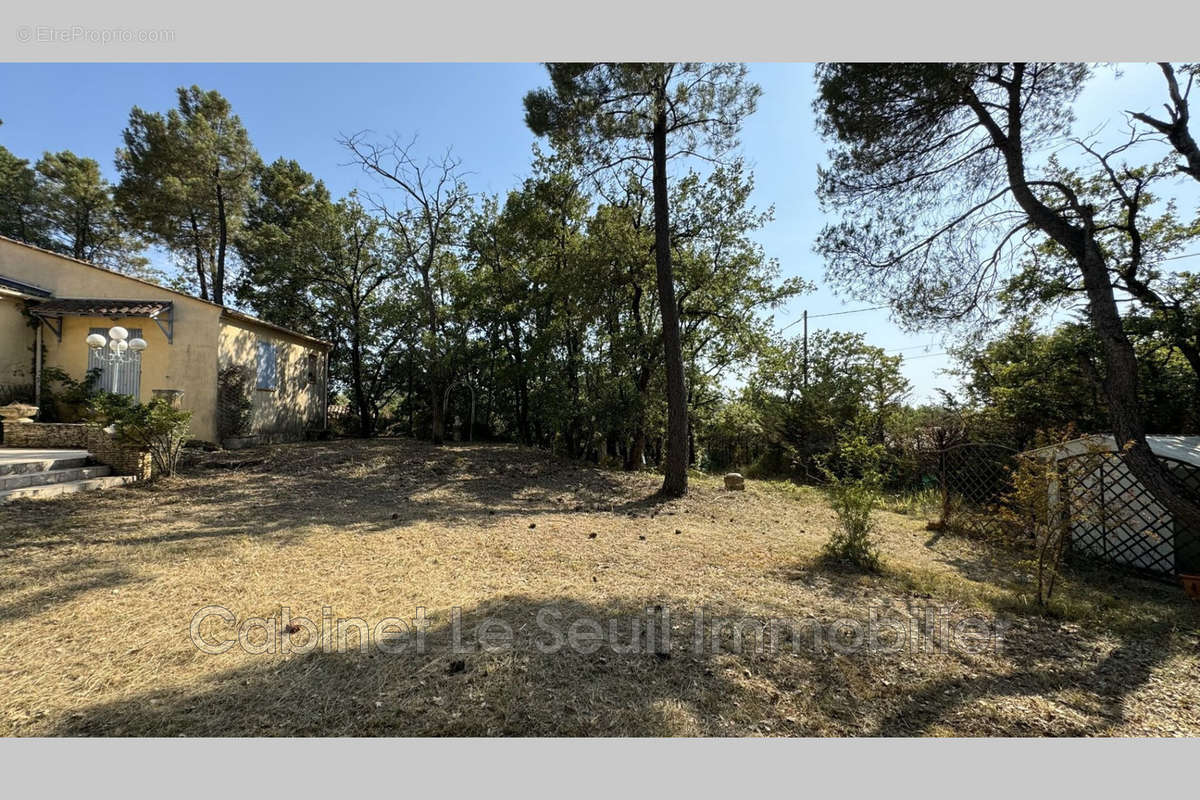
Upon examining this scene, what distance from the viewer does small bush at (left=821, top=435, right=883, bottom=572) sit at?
4.62 meters

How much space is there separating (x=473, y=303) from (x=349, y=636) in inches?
479

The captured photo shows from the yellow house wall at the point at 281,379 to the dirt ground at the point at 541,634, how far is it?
6.49 meters

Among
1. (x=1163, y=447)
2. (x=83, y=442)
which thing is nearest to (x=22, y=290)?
(x=83, y=442)

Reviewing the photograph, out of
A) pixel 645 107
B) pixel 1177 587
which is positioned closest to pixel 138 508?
pixel 645 107

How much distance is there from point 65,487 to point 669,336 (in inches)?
361

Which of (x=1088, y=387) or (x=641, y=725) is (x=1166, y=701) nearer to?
(x=641, y=725)

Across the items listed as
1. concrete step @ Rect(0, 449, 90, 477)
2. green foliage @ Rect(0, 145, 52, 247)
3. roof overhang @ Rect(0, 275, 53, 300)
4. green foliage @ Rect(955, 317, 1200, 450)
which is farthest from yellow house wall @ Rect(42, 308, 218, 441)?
green foliage @ Rect(955, 317, 1200, 450)

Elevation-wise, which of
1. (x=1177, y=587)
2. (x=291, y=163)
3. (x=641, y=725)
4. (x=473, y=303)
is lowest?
(x=1177, y=587)

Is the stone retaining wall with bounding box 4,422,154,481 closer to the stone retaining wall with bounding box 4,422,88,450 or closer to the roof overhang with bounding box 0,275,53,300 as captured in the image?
the stone retaining wall with bounding box 4,422,88,450

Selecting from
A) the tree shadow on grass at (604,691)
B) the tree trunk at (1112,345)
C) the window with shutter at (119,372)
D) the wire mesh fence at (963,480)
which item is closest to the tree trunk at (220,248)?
the window with shutter at (119,372)

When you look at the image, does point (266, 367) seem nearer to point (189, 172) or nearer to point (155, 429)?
point (155, 429)

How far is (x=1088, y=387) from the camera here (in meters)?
7.95

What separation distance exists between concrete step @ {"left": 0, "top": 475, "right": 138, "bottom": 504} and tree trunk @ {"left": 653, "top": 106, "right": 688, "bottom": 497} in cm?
855

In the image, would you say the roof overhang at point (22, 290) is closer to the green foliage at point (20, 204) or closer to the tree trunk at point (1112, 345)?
the green foliage at point (20, 204)
